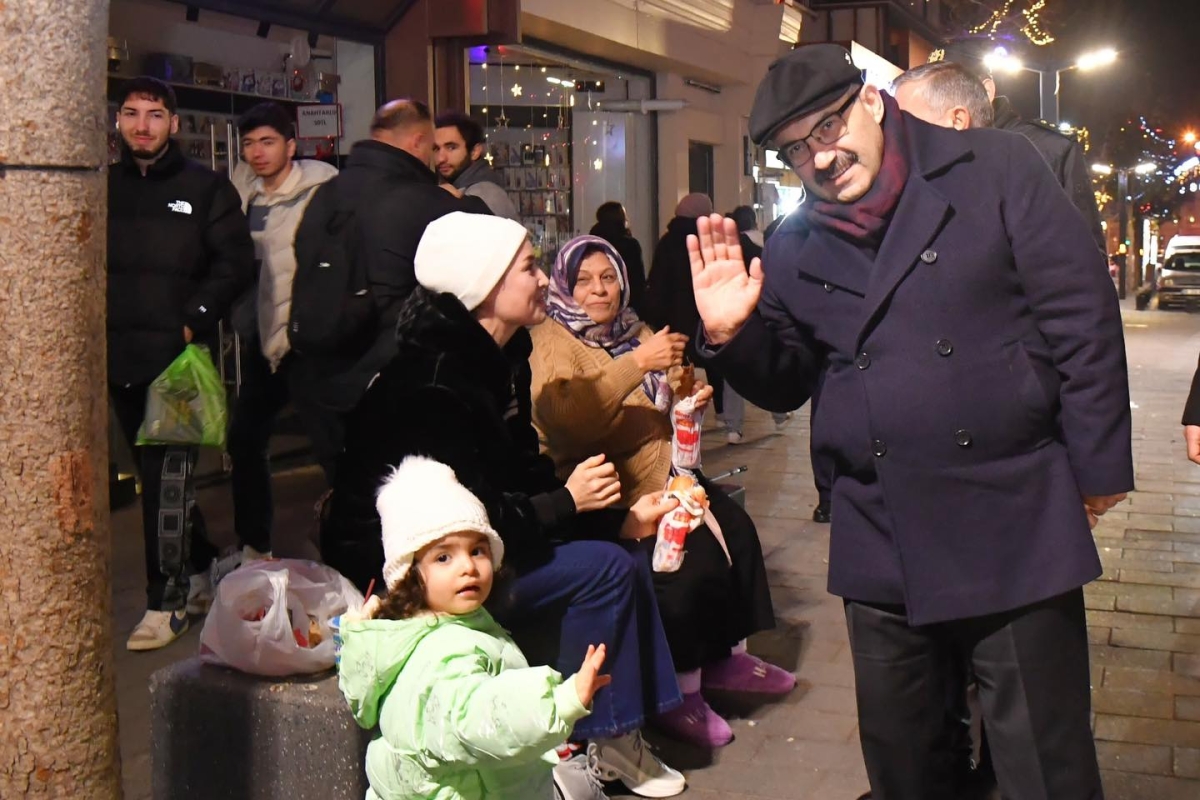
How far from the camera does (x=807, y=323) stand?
11.2 feet

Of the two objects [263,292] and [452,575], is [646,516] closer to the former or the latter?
[452,575]

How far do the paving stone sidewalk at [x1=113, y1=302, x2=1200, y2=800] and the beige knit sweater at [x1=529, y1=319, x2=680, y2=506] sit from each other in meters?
0.90

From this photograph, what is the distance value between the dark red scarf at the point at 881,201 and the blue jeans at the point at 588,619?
1386 mm

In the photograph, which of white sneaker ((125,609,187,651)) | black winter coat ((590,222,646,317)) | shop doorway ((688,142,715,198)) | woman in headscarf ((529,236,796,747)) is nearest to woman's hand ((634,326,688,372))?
Answer: woman in headscarf ((529,236,796,747))

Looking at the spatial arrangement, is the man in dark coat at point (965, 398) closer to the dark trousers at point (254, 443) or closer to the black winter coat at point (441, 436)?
the black winter coat at point (441, 436)

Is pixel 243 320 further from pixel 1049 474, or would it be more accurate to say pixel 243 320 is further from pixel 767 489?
pixel 1049 474

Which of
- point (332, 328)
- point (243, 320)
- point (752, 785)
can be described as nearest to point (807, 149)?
point (752, 785)

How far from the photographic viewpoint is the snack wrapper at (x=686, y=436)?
5.10 metres

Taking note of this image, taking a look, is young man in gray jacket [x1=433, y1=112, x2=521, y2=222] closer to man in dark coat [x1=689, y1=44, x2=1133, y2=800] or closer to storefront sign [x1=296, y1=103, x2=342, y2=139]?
storefront sign [x1=296, y1=103, x2=342, y2=139]

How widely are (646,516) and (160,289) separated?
8.19 ft

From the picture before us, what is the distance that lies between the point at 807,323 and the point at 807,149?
1.39 feet

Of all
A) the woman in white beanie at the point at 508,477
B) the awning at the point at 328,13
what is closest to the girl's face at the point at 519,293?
the woman in white beanie at the point at 508,477

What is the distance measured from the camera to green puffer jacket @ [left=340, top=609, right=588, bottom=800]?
2.95 meters

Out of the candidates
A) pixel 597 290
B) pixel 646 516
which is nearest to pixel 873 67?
pixel 597 290
